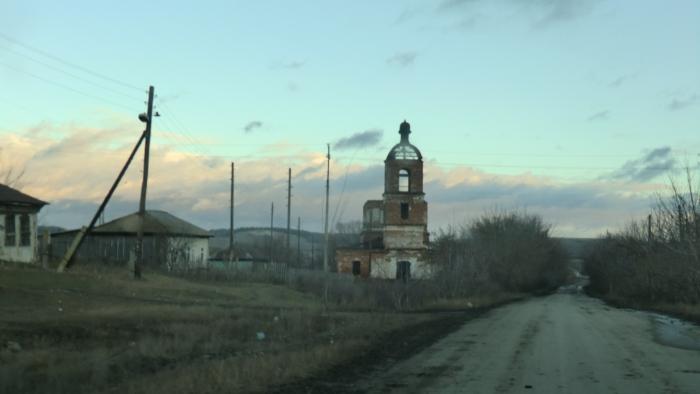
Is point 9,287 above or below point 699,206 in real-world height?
below

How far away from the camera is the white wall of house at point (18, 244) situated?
42.5 metres

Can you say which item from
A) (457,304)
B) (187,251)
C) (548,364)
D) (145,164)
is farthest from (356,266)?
(548,364)

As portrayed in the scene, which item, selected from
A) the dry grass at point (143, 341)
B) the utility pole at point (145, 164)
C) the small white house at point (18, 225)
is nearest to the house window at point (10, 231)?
the small white house at point (18, 225)

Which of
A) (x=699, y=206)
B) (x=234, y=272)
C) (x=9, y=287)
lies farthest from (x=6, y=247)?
(x=699, y=206)

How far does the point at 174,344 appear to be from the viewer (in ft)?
61.7

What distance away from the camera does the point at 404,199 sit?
253 ft

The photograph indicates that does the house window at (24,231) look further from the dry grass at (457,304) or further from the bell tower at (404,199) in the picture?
the bell tower at (404,199)

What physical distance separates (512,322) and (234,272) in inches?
1298

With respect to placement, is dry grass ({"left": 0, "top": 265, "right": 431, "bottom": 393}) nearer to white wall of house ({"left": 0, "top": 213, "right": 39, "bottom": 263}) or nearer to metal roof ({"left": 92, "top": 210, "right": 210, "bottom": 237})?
white wall of house ({"left": 0, "top": 213, "right": 39, "bottom": 263})

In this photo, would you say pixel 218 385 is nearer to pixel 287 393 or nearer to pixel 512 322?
pixel 287 393

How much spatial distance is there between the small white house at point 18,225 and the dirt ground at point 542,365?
29.7 meters

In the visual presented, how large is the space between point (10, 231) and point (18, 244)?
3.09ft

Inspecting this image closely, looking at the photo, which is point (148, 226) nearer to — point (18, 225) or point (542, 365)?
point (18, 225)

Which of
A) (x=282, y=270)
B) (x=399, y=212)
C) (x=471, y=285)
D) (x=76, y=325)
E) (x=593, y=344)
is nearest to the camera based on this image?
(x=593, y=344)
